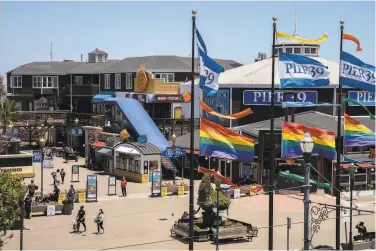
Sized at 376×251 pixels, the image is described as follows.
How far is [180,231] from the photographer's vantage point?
91.3 feet

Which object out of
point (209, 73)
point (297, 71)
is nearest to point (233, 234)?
point (297, 71)

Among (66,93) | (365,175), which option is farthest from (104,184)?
(66,93)

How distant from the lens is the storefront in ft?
147

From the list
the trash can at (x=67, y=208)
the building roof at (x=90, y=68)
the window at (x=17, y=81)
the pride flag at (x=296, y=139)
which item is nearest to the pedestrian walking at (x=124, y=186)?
the trash can at (x=67, y=208)

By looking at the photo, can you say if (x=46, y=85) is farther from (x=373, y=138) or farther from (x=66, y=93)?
(x=373, y=138)

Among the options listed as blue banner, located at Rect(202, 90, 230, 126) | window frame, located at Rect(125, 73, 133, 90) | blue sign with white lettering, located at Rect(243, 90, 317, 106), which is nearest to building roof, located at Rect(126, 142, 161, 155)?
blue banner, located at Rect(202, 90, 230, 126)

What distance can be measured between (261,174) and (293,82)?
20.6 m

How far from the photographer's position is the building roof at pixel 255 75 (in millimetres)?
47781

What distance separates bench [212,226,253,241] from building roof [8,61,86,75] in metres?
54.6

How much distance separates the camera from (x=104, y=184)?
145 feet

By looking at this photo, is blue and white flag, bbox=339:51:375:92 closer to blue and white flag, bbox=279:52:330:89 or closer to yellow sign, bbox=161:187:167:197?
blue and white flag, bbox=279:52:330:89

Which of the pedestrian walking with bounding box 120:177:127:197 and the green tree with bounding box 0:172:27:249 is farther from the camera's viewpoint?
the pedestrian walking with bounding box 120:177:127:197

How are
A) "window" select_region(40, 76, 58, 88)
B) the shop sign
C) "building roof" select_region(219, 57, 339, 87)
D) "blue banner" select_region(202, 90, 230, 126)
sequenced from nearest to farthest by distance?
the shop sign → "building roof" select_region(219, 57, 339, 87) → "blue banner" select_region(202, 90, 230, 126) → "window" select_region(40, 76, 58, 88)

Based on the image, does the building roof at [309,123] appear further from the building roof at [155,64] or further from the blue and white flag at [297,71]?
the building roof at [155,64]
